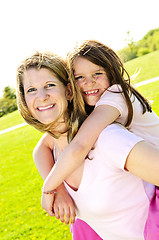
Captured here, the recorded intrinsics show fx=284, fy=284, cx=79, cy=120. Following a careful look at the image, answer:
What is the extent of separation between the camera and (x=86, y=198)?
177cm

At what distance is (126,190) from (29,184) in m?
6.24

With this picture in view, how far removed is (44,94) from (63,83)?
0.22m

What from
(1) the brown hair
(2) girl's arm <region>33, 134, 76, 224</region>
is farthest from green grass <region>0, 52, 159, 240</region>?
(2) girl's arm <region>33, 134, 76, 224</region>

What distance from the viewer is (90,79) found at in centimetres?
280

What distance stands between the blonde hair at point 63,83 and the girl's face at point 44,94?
5 centimetres

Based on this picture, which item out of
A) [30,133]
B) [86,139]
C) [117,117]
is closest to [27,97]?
[86,139]

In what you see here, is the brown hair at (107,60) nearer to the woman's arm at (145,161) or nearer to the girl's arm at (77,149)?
the girl's arm at (77,149)

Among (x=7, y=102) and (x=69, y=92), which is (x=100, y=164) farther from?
(x=7, y=102)

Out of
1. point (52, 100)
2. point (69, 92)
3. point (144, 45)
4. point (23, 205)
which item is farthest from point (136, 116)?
point (144, 45)

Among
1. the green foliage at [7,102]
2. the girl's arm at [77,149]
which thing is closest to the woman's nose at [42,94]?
the girl's arm at [77,149]

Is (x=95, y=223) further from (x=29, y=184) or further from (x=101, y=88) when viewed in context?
(x=29, y=184)

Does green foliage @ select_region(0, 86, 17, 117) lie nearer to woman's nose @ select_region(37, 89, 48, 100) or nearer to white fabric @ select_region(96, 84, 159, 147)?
white fabric @ select_region(96, 84, 159, 147)

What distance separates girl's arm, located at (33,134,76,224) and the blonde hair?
1.05 feet

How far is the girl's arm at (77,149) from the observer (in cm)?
186
